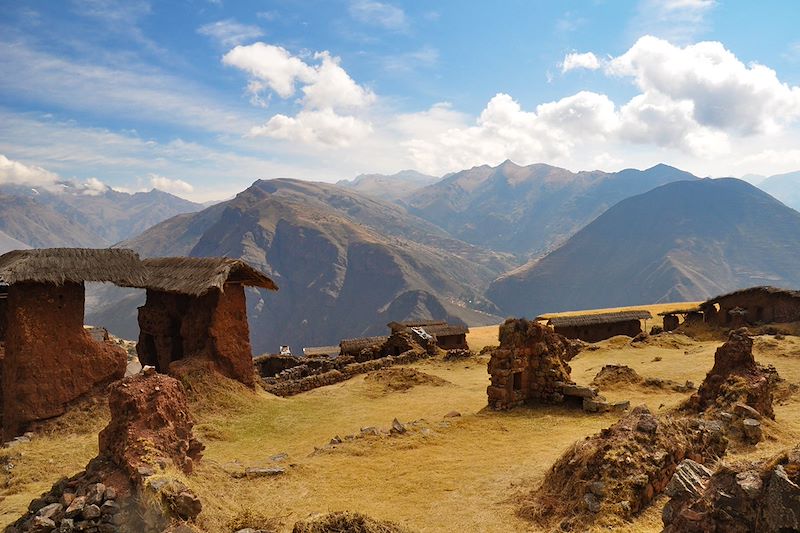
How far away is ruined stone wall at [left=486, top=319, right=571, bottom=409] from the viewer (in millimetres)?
20531

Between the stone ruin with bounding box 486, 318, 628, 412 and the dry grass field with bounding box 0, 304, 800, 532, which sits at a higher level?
the stone ruin with bounding box 486, 318, 628, 412

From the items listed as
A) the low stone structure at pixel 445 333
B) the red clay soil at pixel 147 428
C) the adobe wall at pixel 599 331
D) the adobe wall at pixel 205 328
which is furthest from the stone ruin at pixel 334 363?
the red clay soil at pixel 147 428

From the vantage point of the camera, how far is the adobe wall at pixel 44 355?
1817 cm

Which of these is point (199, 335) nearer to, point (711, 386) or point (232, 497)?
point (232, 497)

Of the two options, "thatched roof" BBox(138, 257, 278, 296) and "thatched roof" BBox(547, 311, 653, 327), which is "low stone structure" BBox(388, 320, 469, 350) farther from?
"thatched roof" BBox(138, 257, 278, 296)

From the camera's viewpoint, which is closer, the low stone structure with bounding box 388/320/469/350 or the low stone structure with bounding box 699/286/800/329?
the low stone structure with bounding box 699/286/800/329

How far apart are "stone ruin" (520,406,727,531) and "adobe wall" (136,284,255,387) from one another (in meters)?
15.3

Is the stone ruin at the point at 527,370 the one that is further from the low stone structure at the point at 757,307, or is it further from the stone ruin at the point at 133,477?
the low stone structure at the point at 757,307


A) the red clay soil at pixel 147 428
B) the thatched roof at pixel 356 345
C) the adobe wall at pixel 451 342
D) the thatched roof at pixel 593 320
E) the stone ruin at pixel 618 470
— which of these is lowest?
the adobe wall at pixel 451 342

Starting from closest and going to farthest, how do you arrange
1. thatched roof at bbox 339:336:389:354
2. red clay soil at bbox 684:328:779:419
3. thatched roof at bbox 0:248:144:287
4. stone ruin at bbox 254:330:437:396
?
red clay soil at bbox 684:328:779:419
thatched roof at bbox 0:248:144:287
stone ruin at bbox 254:330:437:396
thatched roof at bbox 339:336:389:354

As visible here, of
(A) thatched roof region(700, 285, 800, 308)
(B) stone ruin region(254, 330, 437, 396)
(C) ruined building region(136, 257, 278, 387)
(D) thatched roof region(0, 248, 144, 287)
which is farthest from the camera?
(A) thatched roof region(700, 285, 800, 308)

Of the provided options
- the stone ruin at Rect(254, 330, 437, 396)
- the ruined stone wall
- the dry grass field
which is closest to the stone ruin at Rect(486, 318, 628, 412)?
the ruined stone wall

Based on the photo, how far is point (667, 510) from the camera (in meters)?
8.13

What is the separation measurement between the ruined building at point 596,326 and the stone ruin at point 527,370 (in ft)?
Result: 81.0
